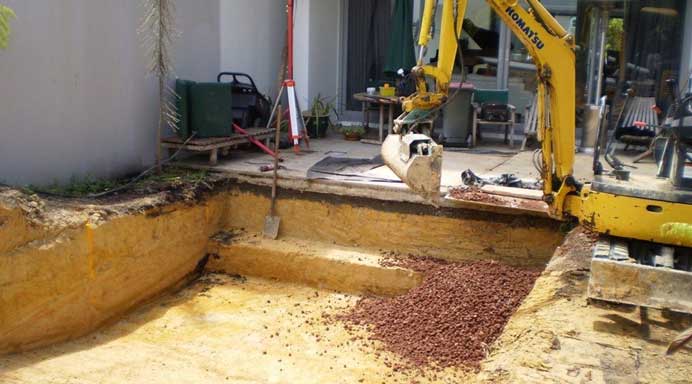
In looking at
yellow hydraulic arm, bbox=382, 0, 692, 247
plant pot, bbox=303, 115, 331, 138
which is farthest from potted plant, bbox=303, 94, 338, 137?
yellow hydraulic arm, bbox=382, 0, 692, 247

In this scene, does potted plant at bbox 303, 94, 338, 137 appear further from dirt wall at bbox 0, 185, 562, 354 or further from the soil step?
the soil step

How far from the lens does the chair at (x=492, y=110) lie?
960 centimetres

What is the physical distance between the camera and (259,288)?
7.12 m

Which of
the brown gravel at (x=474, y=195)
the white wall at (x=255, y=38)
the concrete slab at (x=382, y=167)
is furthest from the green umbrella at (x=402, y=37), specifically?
the brown gravel at (x=474, y=195)

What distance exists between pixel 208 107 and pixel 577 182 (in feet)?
14.7

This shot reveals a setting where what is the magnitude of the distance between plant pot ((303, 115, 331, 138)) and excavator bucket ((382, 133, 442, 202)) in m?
5.34

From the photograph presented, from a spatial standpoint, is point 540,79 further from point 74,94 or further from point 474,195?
point 74,94

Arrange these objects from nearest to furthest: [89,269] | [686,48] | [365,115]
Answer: [89,269] → [686,48] → [365,115]

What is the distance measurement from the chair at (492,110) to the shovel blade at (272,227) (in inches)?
137

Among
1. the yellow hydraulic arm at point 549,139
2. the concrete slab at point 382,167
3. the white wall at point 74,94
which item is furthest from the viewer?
the concrete slab at point 382,167

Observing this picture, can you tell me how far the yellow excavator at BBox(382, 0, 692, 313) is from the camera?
4199mm

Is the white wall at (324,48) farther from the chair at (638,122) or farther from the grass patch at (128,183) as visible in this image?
the chair at (638,122)

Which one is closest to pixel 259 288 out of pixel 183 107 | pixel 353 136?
pixel 183 107

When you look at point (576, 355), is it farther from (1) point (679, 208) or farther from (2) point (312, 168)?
(2) point (312, 168)
